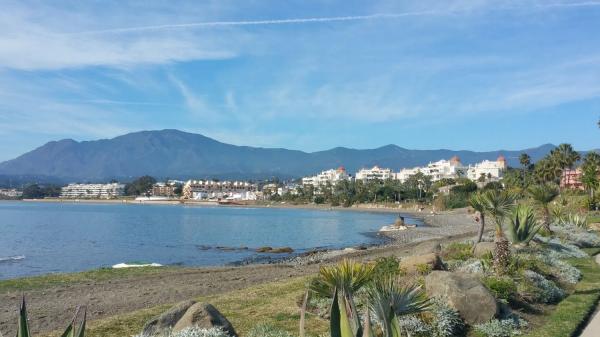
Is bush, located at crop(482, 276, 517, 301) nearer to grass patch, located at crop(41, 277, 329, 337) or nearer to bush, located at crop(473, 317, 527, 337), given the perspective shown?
bush, located at crop(473, 317, 527, 337)

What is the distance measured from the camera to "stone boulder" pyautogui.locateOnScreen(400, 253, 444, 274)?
13336 millimetres

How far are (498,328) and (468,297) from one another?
83 cm

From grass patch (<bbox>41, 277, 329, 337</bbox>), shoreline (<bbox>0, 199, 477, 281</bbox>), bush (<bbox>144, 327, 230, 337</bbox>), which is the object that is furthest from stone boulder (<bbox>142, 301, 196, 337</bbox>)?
shoreline (<bbox>0, 199, 477, 281</bbox>)

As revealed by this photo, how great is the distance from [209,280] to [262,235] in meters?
42.4

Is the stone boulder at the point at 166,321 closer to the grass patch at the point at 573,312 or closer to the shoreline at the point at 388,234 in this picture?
the grass patch at the point at 573,312

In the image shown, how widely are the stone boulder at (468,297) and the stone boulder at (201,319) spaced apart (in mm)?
4358

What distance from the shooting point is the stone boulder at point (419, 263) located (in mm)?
13336

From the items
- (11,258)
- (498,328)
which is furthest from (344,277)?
(11,258)

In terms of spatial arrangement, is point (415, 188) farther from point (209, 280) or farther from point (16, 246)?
point (209, 280)

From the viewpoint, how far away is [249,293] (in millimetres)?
15969

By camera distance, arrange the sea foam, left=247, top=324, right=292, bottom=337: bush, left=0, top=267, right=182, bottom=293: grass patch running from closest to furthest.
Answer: left=247, top=324, right=292, bottom=337: bush, left=0, top=267, right=182, bottom=293: grass patch, the sea foam

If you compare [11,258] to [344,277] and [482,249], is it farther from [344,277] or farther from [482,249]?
[344,277]

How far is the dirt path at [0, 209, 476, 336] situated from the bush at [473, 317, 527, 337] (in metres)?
7.89

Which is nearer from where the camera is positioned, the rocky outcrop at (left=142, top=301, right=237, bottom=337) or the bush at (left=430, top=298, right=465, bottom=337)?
the rocky outcrop at (left=142, top=301, right=237, bottom=337)
